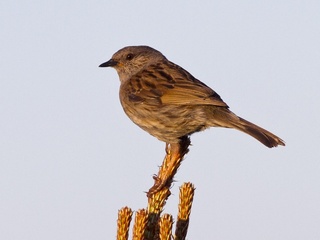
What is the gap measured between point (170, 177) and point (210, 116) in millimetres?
1695

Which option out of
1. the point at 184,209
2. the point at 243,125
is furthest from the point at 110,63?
the point at 184,209

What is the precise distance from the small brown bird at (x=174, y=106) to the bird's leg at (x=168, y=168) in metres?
0.53

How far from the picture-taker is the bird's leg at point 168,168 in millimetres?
4587

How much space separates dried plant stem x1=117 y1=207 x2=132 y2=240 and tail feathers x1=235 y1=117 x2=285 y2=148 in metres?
2.49

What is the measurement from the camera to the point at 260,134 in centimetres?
594

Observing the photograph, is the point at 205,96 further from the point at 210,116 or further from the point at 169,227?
the point at 169,227

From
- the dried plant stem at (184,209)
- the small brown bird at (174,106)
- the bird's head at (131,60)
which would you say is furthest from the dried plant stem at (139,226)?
the bird's head at (131,60)

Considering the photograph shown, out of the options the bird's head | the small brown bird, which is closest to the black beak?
the bird's head

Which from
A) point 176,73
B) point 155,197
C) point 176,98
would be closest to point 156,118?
point 176,98

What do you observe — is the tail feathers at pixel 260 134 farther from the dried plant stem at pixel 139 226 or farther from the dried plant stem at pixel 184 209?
the dried plant stem at pixel 139 226

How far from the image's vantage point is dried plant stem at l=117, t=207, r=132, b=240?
3.56m

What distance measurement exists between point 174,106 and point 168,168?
1851 millimetres

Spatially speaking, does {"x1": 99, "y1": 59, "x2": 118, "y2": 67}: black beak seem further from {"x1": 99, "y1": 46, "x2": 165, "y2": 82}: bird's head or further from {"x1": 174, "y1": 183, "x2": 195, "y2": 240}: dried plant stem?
{"x1": 174, "y1": 183, "x2": 195, "y2": 240}: dried plant stem

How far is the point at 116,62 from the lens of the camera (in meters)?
8.02
